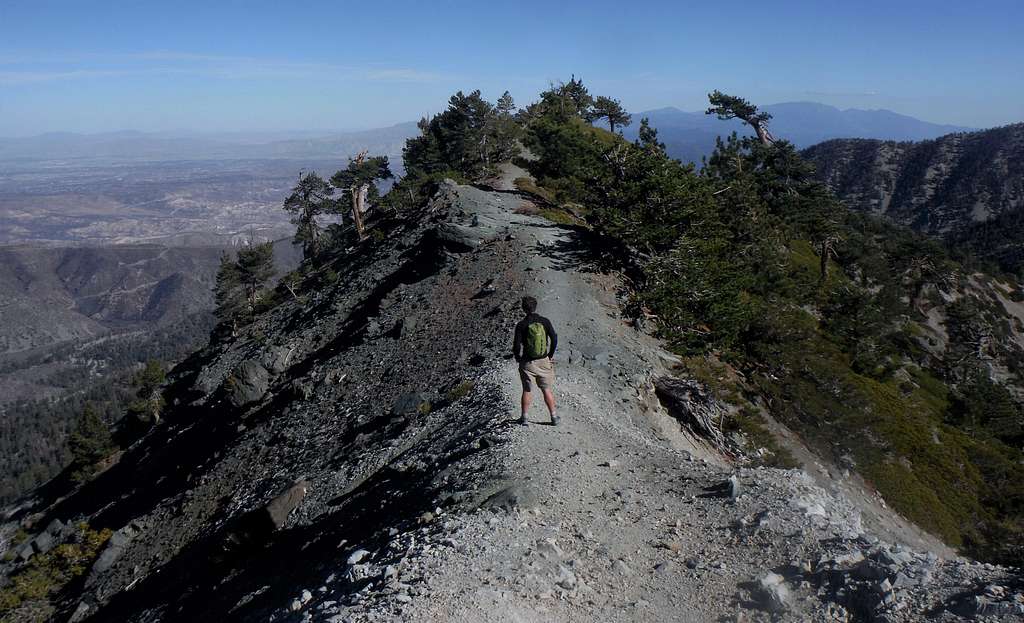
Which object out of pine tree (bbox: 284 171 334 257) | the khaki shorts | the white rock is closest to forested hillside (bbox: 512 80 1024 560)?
the khaki shorts

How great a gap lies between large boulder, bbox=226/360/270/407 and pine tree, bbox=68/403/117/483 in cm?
2059

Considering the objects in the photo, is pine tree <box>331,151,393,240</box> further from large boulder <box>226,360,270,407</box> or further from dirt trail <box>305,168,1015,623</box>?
dirt trail <box>305,168,1015,623</box>

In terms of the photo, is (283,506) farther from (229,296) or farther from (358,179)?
(358,179)

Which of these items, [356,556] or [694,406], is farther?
[694,406]

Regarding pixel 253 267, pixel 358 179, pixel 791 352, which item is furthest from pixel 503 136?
pixel 791 352

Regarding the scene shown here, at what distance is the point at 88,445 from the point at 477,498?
43878 mm

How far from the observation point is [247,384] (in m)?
26.9

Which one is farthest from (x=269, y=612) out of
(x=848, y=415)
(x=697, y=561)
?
(x=848, y=415)

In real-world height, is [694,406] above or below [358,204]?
below

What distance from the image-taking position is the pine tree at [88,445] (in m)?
40.7

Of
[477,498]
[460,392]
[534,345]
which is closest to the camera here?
[477,498]

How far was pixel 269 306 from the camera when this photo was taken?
46781 millimetres

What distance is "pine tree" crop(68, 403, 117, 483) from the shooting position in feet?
133

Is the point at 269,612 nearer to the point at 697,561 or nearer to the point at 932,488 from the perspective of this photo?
the point at 697,561
